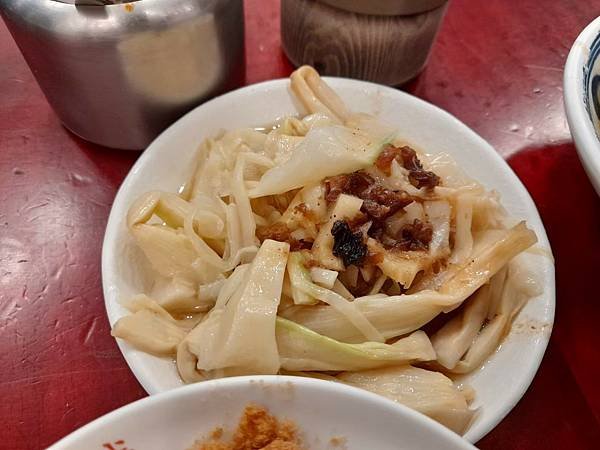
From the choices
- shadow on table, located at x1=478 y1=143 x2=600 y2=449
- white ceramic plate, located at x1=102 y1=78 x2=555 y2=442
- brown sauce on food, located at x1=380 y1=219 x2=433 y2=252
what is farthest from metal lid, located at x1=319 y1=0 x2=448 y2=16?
brown sauce on food, located at x1=380 y1=219 x2=433 y2=252

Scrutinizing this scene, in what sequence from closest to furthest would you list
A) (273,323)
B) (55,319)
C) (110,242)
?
(273,323) < (110,242) < (55,319)

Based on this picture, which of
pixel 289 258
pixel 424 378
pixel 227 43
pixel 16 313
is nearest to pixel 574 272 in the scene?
pixel 424 378

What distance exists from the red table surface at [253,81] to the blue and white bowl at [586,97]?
1.20 feet

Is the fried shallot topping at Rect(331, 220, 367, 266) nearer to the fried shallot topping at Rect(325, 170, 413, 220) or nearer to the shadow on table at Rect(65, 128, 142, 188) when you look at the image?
the fried shallot topping at Rect(325, 170, 413, 220)

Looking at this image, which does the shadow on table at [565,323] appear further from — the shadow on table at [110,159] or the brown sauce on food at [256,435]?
the shadow on table at [110,159]

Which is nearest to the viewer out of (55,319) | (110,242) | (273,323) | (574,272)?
(273,323)

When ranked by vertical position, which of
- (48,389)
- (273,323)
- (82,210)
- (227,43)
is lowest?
(48,389)

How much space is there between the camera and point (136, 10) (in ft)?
4.10

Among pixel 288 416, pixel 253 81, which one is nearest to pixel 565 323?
pixel 288 416

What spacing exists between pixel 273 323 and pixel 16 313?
27.2 inches

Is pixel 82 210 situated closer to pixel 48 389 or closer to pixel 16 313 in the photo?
pixel 16 313

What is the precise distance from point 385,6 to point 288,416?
111 centimetres

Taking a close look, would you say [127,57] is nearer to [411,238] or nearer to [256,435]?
[411,238]

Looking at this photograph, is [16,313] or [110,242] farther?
[16,313]
